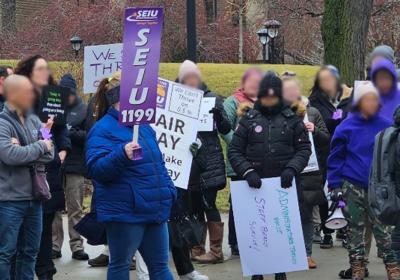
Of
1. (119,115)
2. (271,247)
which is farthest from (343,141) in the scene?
(119,115)

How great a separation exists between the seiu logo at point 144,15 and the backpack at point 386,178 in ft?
6.15

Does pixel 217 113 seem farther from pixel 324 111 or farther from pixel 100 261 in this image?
pixel 100 261

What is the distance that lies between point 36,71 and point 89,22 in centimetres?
2262

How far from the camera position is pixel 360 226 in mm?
6688

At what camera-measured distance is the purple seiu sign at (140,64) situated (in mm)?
5078

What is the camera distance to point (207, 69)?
2141cm

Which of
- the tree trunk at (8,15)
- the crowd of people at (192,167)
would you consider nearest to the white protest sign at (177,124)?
the crowd of people at (192,167)

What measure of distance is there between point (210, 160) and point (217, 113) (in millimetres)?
511

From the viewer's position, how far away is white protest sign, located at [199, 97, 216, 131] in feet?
24.1

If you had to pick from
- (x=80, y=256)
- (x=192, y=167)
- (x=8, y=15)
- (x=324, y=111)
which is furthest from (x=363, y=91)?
(x=8, y=15)

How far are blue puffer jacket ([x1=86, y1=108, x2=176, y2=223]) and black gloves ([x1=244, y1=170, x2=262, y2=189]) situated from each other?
1.20 m

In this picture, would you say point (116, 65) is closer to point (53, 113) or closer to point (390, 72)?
point (53, 113)

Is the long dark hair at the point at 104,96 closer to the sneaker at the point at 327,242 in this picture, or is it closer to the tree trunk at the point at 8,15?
the sneaker at the point at 327,242

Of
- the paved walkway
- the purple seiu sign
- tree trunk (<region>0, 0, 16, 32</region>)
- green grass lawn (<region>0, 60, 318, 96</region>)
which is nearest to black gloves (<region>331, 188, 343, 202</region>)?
the paved walkway
